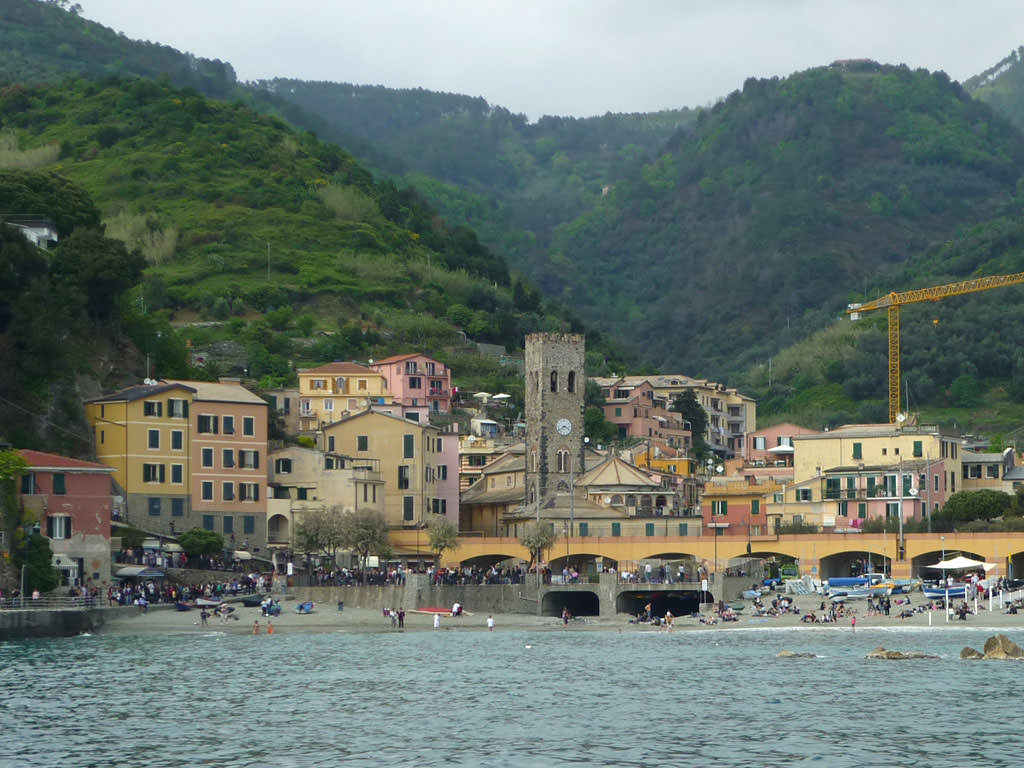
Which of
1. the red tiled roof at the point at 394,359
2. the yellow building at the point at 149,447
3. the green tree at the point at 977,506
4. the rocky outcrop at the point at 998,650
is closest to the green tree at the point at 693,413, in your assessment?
the red tiled roof at the point at 394,359

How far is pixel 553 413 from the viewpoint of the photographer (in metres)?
110

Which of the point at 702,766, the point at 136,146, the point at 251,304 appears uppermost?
the point at 136,146

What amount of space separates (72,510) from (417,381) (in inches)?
2140

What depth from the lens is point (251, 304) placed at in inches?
5787

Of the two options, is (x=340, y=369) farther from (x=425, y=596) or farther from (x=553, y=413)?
(x=425, y=596)

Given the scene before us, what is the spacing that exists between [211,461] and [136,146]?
101380mm

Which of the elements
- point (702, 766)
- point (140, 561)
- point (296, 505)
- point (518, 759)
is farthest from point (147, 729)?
point (296, 505)

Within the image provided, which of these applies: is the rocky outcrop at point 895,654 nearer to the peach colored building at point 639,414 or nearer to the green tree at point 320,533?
the green tree at point 320,533

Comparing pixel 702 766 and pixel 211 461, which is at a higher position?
pixel 211 461

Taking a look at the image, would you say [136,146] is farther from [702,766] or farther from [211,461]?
[702,766]

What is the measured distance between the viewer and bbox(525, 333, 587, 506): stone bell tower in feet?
354

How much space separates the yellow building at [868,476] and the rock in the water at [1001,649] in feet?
99.0

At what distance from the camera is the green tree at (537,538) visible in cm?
9269

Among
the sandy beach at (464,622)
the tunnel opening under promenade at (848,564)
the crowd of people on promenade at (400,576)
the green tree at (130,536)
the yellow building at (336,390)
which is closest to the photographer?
the sandy beach at (464,622)
